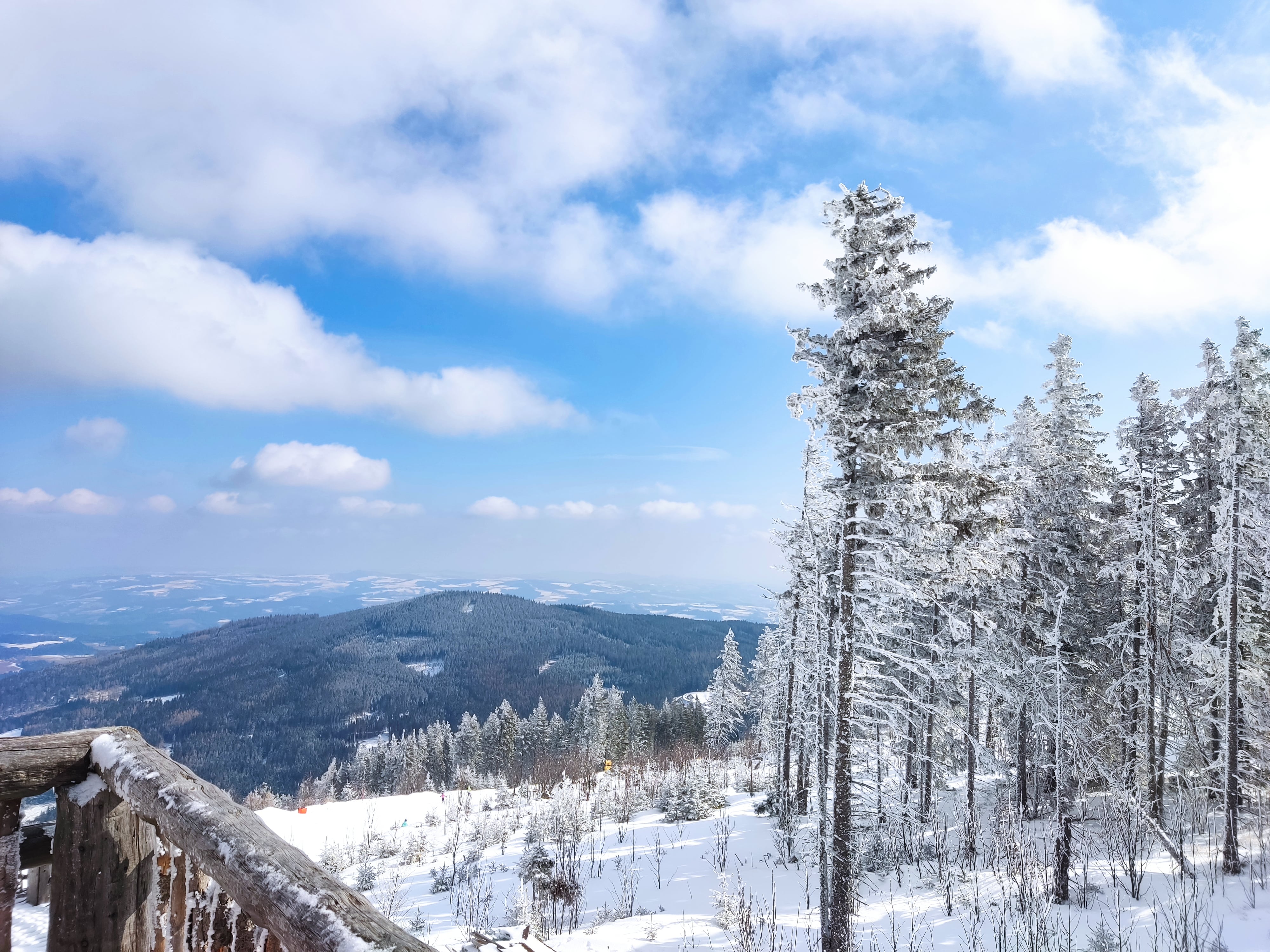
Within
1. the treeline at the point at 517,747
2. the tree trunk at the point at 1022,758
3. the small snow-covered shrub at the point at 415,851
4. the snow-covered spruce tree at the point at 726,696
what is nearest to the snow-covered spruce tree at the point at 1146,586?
the tree trunk at the point at 1022,758

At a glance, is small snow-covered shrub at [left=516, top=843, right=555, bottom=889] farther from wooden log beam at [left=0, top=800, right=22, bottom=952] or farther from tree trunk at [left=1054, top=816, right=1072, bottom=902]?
wooden log beam at [left=0, top=800, right=22, bottom=952]

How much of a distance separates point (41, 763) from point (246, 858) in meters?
1.08

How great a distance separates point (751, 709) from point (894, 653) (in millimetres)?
52702

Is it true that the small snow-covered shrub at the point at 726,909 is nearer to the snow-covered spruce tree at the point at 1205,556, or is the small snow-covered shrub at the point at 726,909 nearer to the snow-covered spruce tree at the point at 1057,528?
the snow-covered spruce tree at the point at 1057,528

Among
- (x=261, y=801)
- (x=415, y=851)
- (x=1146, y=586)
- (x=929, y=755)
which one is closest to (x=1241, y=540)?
(x=1146, y=586)

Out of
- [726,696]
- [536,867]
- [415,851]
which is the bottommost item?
[726,696]

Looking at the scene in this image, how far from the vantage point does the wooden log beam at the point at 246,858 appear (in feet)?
3.87

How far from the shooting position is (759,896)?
42.1 feet

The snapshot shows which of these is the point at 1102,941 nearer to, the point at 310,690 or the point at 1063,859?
the point at 1063,859

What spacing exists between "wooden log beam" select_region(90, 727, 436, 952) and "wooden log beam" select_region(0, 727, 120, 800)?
0.19 feet

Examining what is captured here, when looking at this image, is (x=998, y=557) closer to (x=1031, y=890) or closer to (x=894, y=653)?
(x=894, y=653)

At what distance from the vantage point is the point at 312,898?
4.09 feet

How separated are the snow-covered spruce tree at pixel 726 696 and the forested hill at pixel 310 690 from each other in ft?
201

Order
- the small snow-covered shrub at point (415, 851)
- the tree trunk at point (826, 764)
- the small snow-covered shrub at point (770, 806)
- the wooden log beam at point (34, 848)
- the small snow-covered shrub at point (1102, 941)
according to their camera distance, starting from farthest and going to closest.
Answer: the small snow-covered shrub at point (770, 806)
the small snow-covered shrub at point (415, 851)
the tree trunk at point (826, 764)
the small snow-covered shrub at point (1102, 941)
the wooden log beam at point (34, 848)
